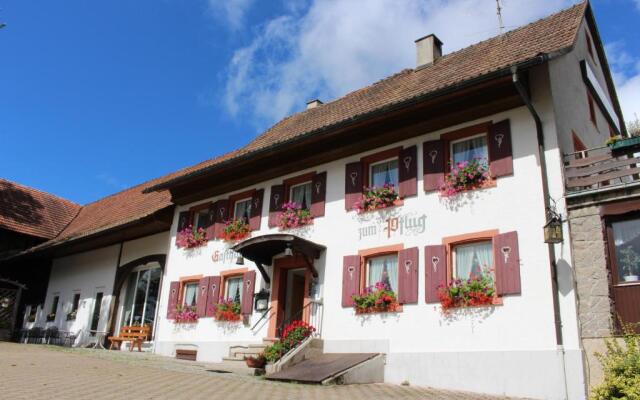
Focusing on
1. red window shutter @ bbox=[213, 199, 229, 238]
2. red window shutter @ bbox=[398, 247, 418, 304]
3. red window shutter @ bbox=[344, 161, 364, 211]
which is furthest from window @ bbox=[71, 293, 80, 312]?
red window shutter @ bbox=[398, 247, 418, 304]

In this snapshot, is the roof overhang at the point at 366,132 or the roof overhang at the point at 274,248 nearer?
the roof overhang at the point at 366,132

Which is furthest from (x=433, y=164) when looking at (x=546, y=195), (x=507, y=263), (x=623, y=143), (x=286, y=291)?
(x=286, y=291)

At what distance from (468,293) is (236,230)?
7.24 m

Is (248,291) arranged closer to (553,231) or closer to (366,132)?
(366,132)

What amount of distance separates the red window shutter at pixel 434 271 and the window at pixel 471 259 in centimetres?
21

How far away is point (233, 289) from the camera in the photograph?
15.9 metres

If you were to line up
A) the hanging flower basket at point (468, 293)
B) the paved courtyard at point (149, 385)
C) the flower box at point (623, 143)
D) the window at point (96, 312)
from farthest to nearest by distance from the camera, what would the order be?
the window at point (96, 312) < the hanging flower basket at point (468, 293) < the flower box at point (623, 143) < the paved courtyard at point (149, 385)

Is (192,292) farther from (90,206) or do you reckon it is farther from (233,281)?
(90,206)

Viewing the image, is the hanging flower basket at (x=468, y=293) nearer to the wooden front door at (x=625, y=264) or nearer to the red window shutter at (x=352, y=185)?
the wooden front door at (x=625, y=264)

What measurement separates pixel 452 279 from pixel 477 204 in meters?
1.53

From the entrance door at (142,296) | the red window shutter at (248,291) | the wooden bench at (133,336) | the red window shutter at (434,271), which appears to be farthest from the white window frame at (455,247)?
the entrance door at (142,296)

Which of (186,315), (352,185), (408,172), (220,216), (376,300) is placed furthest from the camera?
(220,216)

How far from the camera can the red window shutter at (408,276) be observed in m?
11.8

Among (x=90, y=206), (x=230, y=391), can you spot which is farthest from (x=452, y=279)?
(x=90, y=206)
